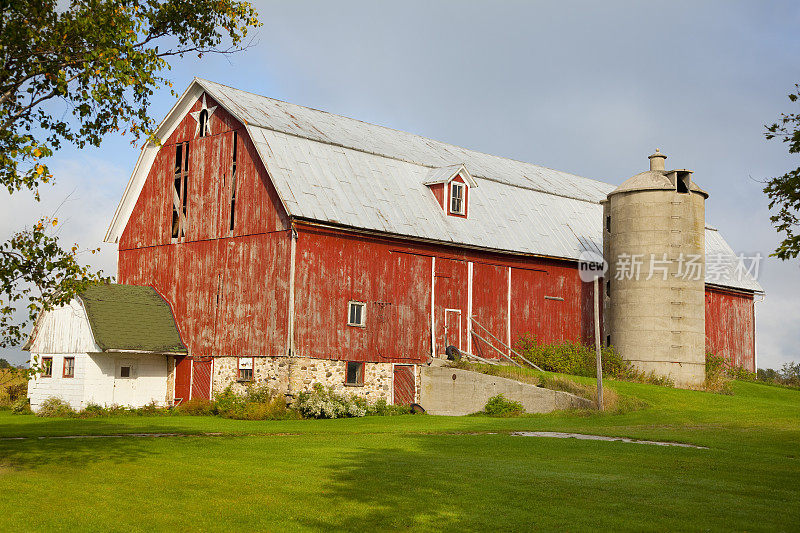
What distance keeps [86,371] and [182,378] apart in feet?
12.0

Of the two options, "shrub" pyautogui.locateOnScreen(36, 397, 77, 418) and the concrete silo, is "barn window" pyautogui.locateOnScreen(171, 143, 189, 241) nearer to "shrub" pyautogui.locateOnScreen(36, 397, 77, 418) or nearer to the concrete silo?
"shrub" pyautogui.locateOnScreen(36, 397, 77, 418)

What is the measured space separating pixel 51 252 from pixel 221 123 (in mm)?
18875

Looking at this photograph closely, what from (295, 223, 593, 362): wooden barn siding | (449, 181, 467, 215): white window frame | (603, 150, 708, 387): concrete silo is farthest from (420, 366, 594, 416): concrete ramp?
(603, 150, 708, 387): concrete silo

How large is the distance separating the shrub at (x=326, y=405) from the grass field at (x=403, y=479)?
4.01 metres

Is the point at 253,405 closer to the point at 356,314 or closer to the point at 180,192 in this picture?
the point at 356,314

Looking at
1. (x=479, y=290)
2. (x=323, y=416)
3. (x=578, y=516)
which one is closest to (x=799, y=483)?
(x=578, y=516)

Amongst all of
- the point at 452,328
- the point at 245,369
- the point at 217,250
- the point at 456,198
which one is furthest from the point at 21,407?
the point at 456,198

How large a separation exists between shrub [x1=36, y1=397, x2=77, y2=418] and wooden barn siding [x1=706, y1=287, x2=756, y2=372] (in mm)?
31638

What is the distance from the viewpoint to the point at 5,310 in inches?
559

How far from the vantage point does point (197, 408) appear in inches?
1192

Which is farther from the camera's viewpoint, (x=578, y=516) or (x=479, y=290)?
(x=479, y=290)

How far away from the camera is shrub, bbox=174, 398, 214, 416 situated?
30.1 meters

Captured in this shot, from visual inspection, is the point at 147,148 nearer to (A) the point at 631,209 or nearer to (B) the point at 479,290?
(B) the point at 479,290

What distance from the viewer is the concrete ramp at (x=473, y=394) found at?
2792cm
